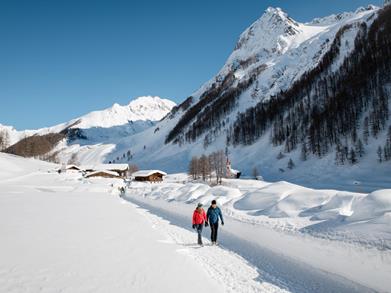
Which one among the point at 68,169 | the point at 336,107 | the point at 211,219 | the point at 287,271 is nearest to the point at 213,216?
the point at 211,219

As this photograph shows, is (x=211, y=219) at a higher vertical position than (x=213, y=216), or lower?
lower

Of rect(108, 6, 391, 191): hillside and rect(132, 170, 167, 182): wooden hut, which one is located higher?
rect(108, 6, 391, 191): hillside

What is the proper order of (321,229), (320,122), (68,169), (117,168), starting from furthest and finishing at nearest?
(68,169) → (117,168) → (320,122) → (321,229)

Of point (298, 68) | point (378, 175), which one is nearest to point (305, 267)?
point (378, 175)

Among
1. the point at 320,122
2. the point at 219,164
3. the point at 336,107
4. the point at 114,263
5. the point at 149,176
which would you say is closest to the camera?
the point at 114,263

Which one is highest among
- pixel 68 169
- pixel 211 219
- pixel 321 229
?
pixel 68 169

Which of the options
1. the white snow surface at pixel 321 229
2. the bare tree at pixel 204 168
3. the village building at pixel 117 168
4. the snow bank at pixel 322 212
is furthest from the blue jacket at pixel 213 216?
the village building at pixel 117 168

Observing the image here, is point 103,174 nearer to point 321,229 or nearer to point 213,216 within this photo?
point 213,216

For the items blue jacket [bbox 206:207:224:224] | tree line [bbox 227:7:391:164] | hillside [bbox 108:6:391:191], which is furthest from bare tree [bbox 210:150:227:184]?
blue jacket [bbox 206:207:224:224]

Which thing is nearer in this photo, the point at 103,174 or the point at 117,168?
the point at 103,174

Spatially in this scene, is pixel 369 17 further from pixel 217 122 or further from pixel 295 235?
pixel 295 235

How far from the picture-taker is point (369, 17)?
16825 cm

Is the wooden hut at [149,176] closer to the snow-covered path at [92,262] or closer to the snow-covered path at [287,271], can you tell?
the snow-covered path at [92,262]

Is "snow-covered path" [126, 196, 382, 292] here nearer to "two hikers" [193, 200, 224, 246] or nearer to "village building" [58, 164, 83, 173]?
"two hikers" [193, 200, 224, 246]
